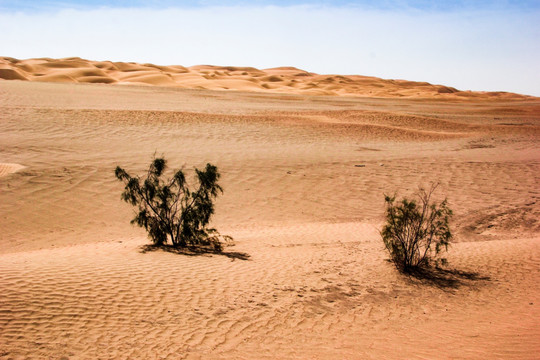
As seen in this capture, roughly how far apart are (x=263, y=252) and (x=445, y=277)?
10.8 ft

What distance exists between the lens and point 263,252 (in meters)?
9.09

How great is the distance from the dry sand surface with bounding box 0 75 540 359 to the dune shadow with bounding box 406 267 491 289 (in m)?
0.06

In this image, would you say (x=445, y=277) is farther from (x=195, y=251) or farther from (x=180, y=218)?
(x=180, y=218)

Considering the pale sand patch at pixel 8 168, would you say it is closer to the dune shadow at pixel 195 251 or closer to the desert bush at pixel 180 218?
the desert bush at pixel 180 218

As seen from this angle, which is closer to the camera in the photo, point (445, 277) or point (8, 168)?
point (445, 277)

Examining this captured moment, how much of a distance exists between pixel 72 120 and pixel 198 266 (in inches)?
643

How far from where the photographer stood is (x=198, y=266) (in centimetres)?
794

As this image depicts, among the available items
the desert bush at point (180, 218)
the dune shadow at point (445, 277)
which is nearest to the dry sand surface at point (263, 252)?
the dune shadow at point (445, 277)

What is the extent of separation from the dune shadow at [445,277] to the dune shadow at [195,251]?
3.01 metres

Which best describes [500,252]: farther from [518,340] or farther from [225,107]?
[225,107]

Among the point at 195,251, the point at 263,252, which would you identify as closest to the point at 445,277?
the point at 263,252

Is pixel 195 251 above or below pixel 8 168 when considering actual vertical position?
below

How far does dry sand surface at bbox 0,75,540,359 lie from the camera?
5.52 meters

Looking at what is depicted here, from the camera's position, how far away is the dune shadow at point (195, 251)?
8.73 metres
